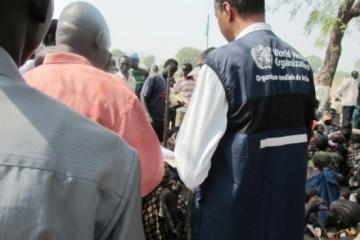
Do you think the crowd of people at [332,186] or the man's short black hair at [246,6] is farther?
the crowd of people at [332,186]

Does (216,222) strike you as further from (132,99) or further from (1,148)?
(1,148)

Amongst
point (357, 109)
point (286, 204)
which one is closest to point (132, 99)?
point (286, 204)

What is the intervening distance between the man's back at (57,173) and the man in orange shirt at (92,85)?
0.94m

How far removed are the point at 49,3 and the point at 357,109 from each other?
442 inches

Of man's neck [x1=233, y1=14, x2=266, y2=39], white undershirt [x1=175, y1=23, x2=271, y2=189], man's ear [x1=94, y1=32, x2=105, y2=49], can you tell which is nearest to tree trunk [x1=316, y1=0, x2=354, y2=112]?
man's neck [x1=233, y1=14, x2=266, y2=39]

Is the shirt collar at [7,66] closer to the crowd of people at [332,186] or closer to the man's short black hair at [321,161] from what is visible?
the crowd of people at [332,186]

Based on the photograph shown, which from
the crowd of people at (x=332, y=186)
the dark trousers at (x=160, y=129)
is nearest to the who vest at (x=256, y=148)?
the crowd of people at (x=332, y=186)

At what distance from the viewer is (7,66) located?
2.63 ft

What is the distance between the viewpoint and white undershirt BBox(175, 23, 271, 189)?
2.02m

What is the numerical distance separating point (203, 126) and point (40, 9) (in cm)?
122

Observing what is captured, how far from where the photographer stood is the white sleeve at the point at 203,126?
2014 millimetres

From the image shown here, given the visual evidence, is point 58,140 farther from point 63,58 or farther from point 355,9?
point 355,9

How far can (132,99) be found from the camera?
71.4 inches

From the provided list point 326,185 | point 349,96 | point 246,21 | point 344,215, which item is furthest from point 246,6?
point 349,96
